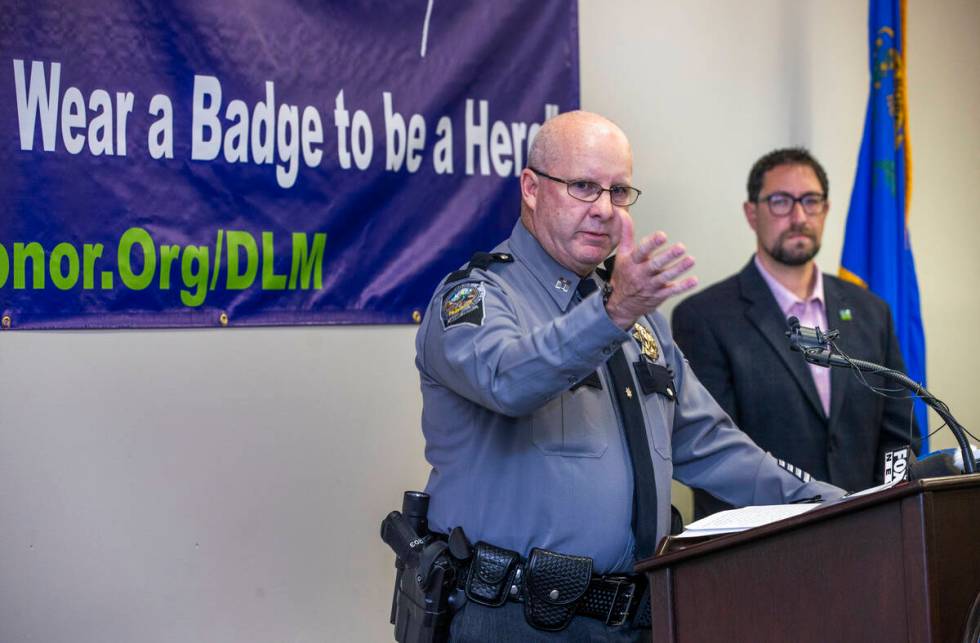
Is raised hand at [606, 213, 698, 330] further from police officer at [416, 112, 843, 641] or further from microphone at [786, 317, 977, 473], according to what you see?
microphone at [786, 317, 977, 473]

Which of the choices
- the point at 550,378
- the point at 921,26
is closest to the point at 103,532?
the point at 550,378

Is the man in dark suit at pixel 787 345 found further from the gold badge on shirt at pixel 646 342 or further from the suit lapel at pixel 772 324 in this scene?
the gold badge on shirt at pixel 646 342

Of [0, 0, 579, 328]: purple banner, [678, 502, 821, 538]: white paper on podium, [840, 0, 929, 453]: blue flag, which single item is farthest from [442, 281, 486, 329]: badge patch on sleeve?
[840, 0, 929, 453]: blue flag

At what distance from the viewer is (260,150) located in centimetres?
259

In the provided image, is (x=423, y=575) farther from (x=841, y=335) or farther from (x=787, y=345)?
(x=841, y=335)

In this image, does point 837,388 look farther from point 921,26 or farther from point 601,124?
point 921,26

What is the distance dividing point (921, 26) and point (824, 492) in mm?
2431

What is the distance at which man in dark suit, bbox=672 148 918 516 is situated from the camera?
277 cm

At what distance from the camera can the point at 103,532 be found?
243 cm

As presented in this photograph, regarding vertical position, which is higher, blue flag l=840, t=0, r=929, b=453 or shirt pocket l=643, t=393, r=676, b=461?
blue flag l=840, t=0, r=929, b=453

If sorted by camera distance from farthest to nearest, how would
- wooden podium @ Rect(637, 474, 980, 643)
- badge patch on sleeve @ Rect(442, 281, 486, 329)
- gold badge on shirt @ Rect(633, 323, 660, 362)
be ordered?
gold badge on shirt @ Rect(633, 323, 660, 362) → badge patch on sleeve @ Rect(442, 281, 486, 329) → wooden podium @ Rect(637, 474, 980, 643)

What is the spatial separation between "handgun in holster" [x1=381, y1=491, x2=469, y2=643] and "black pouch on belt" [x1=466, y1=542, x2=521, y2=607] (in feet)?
0.12

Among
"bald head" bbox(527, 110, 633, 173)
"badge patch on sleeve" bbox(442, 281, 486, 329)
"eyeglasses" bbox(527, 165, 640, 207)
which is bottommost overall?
"badge patch on sleeve" bbox(442, 281, 486, 329)

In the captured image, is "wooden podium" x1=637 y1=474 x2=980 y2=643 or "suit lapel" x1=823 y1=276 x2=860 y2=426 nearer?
"wooden podium" x1=637 y1=474 x2=980 y2=643
